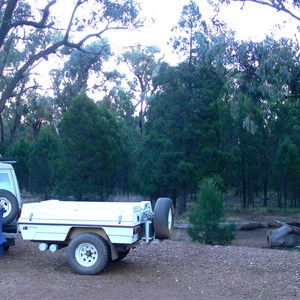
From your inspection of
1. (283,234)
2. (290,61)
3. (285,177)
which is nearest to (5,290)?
(290,61)

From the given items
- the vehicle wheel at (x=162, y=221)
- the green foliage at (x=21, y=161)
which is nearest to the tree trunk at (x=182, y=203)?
the green foliage at (x=21, y=161)

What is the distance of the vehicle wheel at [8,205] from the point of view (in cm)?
1178

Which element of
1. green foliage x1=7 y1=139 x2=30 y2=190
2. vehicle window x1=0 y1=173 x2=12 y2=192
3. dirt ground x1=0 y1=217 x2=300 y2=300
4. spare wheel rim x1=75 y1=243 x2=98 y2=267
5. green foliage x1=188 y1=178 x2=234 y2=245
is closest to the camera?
dirt ground x1=0 y1=217 x2=300 y2=300

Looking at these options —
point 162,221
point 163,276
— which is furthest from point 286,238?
point 163,276

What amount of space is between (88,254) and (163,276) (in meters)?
1.36

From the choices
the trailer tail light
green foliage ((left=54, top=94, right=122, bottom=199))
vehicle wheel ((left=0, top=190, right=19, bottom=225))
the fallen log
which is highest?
green foliage ((left=54, top=94, right=122, bottom=199))

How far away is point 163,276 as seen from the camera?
10.2 meters

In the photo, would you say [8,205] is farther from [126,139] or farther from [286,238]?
[126,139]

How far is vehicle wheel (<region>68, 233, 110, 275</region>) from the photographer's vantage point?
33.3ft

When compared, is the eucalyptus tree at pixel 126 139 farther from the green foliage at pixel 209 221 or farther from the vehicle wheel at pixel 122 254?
the vehicle wheel at pixel 122 254

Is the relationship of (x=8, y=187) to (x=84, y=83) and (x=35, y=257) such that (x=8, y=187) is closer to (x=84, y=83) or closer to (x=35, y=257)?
(x=35, y=257)

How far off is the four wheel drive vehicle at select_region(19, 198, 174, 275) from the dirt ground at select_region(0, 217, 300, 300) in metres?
0.37

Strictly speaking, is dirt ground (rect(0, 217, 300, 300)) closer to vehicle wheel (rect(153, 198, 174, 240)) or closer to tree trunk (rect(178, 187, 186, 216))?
vehicle wheel (rect(153, 198, 174, 240))

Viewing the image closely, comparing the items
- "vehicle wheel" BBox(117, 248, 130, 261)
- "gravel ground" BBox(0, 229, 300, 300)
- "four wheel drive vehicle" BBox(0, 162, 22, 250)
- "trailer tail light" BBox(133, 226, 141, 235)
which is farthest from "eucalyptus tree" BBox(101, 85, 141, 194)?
"trailer tail light" BBox(133, 226, 141, 235)
